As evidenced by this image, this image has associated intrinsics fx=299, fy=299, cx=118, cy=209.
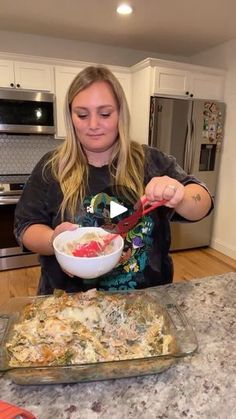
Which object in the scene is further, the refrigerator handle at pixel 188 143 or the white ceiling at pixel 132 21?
the refrigerator handle at pixel 188 143

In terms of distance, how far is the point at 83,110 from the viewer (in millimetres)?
931

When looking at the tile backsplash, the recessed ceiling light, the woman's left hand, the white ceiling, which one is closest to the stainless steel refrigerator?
the white ceiling

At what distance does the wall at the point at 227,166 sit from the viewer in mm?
3049

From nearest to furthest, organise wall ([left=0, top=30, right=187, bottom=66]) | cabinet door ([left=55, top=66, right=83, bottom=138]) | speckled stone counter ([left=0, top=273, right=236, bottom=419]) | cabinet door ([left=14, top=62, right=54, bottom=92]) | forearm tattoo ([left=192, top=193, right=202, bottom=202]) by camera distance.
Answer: speckled stone counter ([left=0, top=273, right=236, bottom=419]) < forearm tattoo ([left=192, top=193, right=202, bottom=202]) < cabinet door ([left=14, top=62, right=54, bottom=92]) < cabinet door ([left=55, top=66, right=83, bottom=138]) < wall ([left=0, top=30, right=187, bottom=66])

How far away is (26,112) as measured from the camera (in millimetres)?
2617

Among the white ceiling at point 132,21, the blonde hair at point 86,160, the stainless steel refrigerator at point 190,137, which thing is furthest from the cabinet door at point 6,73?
the blonde hair at point 86,160

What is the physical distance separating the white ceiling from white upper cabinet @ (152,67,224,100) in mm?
345

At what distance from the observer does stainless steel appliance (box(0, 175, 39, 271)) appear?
2.62 metres

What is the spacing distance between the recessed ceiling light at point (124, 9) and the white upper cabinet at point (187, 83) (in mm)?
561

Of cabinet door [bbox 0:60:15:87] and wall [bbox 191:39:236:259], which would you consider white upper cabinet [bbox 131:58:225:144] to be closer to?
wall [bbox 191:39:236:259]

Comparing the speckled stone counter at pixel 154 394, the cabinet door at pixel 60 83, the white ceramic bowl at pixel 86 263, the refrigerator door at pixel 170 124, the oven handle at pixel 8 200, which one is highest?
the cabinet door at pixel 60 83

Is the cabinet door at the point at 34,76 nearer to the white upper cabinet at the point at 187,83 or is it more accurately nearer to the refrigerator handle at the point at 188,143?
the white upper cabinet at the point at 187,83

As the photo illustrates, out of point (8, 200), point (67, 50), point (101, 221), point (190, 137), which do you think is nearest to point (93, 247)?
point (101, 221)

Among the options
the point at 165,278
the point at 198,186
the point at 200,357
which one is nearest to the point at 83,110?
the point at 198,186
